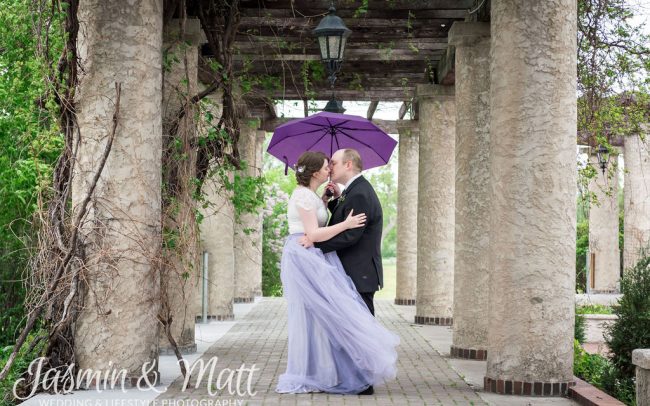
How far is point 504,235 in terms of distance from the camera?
8156mm

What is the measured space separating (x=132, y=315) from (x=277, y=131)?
2566 mm

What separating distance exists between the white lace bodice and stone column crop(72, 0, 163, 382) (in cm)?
116

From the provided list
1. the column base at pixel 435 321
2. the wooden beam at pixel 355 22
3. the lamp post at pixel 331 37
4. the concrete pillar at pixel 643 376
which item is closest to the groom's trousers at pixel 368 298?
the concrete pillar at pixel 643 376

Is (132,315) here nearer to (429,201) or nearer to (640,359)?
(640,359)

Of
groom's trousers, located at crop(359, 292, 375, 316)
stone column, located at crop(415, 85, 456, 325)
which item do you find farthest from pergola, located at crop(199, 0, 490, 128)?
groom's trousers, located at crop(359, 292, 375, 316)

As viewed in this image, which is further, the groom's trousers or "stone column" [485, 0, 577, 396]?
the groom's trousers

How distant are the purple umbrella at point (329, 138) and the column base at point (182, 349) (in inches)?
97.4

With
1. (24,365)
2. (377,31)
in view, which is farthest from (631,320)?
(377,31)

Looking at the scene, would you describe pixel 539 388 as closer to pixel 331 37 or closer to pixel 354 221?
pixel 354 221

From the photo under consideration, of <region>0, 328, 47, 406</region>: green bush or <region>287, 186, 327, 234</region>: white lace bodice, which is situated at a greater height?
<region>287, 186, 327, 234</region>: white lace bodice

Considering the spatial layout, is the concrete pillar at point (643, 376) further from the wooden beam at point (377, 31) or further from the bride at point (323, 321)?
the wooden beam at point (377, 31)

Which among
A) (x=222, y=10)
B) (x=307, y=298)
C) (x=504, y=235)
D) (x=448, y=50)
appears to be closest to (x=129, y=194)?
(x=307, y=298)

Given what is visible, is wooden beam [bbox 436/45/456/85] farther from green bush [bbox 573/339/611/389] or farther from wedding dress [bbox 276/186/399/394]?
wedding dress [bbox 276/186/399/394]

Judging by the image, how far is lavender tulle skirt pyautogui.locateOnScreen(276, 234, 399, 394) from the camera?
7.93 meters
